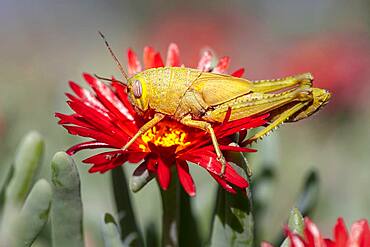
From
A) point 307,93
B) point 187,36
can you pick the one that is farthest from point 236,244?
point 187,36

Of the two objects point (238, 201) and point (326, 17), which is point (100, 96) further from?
point (326, 17)

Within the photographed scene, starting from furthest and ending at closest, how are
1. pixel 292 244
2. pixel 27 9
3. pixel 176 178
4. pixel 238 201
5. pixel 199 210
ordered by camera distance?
pixel 27 9
pixel 199 210
pixel 176 178
pixel 238 201
pixel 292 244

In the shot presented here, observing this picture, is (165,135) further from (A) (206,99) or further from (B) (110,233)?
(B) (110,233)

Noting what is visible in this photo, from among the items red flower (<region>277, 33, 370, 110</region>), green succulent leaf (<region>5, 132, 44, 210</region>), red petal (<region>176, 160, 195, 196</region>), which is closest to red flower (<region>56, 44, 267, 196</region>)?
red petal (<region>176, 160, 195, 196</region>)

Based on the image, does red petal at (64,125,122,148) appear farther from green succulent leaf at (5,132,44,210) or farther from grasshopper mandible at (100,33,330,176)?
green succulent leaf at (5,132,44,210)

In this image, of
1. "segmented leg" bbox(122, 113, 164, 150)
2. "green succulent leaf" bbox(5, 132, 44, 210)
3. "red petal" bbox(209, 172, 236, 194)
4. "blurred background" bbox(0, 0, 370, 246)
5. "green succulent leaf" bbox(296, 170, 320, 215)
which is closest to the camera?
"red petal" bbox(209, 172, 236, 194)

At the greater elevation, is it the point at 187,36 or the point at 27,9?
the point at 27,9

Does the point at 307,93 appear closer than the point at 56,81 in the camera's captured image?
Yes
